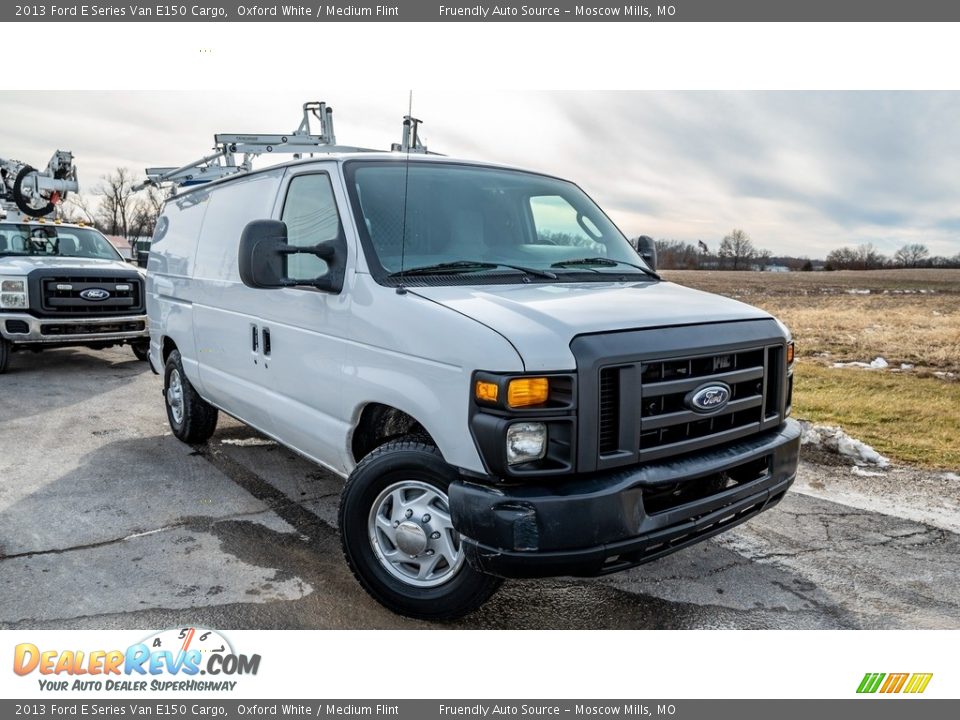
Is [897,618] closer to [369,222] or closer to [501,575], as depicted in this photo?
[501,575]

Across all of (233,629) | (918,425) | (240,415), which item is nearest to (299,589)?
(233,629)

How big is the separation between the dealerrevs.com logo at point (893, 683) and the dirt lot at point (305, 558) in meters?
Result: 0.35

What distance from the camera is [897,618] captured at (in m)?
3.41

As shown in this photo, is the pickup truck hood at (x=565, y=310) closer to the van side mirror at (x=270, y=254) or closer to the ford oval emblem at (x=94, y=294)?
the van side mirror at (x=270, y=254)

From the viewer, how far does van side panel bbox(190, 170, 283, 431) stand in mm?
4625

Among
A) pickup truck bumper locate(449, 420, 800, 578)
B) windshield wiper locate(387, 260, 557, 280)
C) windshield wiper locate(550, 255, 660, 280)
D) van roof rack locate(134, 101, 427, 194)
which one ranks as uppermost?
van roof rack locate(134, 101, 427, 194)

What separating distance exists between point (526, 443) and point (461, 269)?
3.75 feet

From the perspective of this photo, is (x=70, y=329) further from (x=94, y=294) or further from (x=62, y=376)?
(x=62, y=376)

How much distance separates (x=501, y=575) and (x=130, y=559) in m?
2.26

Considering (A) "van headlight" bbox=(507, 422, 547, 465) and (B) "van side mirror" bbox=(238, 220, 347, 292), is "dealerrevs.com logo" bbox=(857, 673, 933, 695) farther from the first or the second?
(B) "van side mirror" bbox=(238, 220, 347, 292)

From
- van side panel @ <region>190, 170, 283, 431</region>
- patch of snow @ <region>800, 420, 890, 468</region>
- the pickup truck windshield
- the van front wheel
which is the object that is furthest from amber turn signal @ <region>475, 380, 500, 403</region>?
the pickup truck windshield

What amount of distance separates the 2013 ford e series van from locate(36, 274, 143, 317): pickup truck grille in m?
6.31

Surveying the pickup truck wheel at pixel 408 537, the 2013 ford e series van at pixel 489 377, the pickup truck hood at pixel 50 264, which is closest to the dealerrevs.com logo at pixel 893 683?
the 2013 ford e series van at pixel 489 377

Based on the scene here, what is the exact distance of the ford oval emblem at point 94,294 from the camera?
9.77 m
